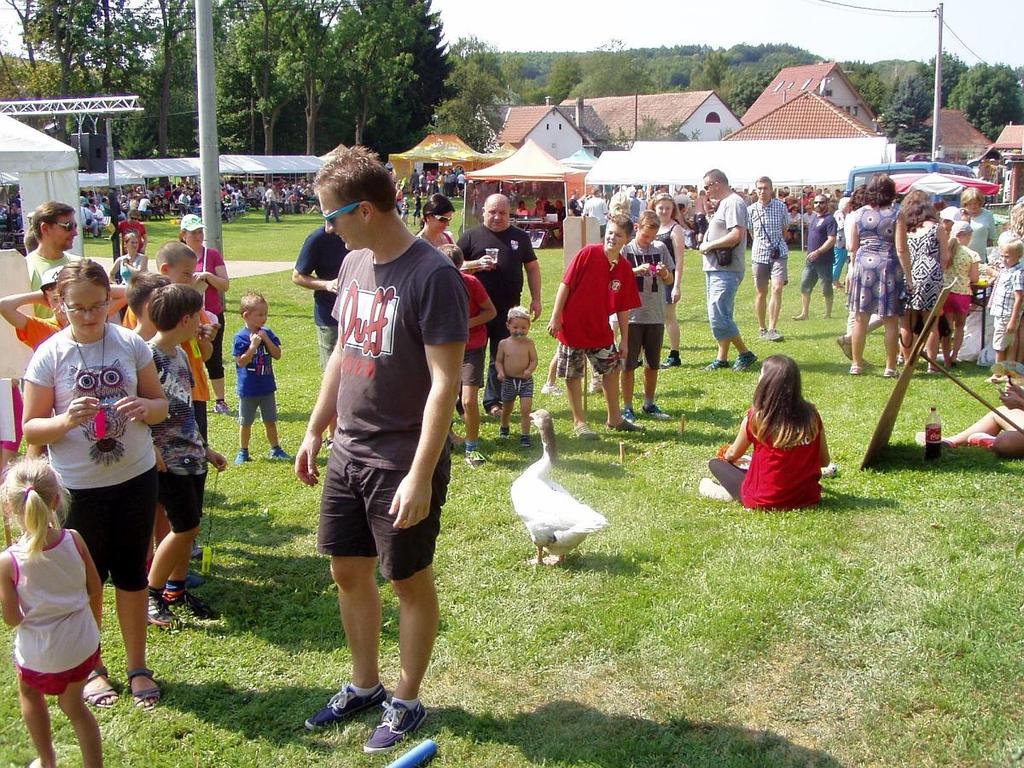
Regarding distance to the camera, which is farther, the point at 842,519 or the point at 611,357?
the point at 611,357

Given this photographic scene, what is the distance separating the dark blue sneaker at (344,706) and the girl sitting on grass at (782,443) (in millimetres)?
2909

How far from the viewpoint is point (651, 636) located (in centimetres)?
424

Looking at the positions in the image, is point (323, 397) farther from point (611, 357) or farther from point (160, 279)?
point (611, 357)

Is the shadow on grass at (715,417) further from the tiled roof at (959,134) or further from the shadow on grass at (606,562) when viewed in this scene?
the tiled roof at (959,134)

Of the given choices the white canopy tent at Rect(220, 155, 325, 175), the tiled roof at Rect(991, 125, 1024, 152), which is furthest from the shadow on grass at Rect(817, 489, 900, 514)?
the tiled roof at Rect(991, 125, 1024, 152)

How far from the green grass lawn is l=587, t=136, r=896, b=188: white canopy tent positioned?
728 inches

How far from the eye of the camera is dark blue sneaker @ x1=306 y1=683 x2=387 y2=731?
11.9 ft

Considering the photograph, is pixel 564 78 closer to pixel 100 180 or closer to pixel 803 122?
pixel 803 122

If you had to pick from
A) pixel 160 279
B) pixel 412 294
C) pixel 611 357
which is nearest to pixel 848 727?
pixel 412 294

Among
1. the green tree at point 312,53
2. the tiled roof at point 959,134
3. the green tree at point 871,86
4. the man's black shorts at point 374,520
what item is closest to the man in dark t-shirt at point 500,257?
the man's black shorts at point 374,520

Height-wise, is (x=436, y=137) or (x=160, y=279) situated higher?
(x=436, y=137)

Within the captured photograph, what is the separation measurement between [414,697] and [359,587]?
47 centimetres

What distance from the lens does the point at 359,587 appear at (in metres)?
3.54

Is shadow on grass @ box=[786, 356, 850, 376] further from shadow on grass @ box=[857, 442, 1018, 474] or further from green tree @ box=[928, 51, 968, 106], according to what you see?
green tree @ box=[928, 51, 968, 106]
